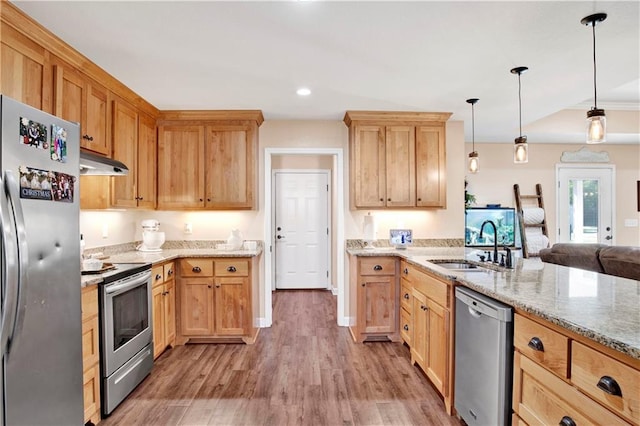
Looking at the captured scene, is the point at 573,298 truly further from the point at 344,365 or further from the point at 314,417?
the point at 344,365

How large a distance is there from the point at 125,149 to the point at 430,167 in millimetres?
3107

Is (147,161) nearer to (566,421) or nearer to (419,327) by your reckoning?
(419,327)

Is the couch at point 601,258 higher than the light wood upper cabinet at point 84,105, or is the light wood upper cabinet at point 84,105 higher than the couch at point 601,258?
the light wood upper cabinet at point 84,105

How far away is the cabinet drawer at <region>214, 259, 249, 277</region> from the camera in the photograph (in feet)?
11.3

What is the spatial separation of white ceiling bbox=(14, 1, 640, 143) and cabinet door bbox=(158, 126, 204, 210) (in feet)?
1.11

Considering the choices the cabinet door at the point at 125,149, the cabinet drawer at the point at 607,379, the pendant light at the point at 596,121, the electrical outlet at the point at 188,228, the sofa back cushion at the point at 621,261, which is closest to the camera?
the cabinet drawer at the point at 607,379

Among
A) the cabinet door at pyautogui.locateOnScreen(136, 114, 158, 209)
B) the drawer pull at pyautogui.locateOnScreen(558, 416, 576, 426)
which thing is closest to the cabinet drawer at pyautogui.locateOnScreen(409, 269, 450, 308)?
the drawer pull at pyautogui.locateOnScreen(558, 416, 576, 426)

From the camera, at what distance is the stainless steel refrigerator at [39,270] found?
1.41m

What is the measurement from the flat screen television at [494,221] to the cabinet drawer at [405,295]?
2646 millimetres

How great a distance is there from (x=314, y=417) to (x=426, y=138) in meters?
3.00

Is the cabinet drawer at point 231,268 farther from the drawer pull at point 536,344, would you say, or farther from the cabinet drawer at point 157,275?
the drawer pull at point 536,344

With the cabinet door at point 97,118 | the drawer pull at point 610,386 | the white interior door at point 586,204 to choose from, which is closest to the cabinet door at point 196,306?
the cabinet door at point 97,118

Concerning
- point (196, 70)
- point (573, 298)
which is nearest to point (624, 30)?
point (573, 298)

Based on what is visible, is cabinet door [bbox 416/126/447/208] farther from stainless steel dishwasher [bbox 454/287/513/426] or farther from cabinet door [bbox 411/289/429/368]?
stainless steel dishwasher [bbox 454/287/513/426]
